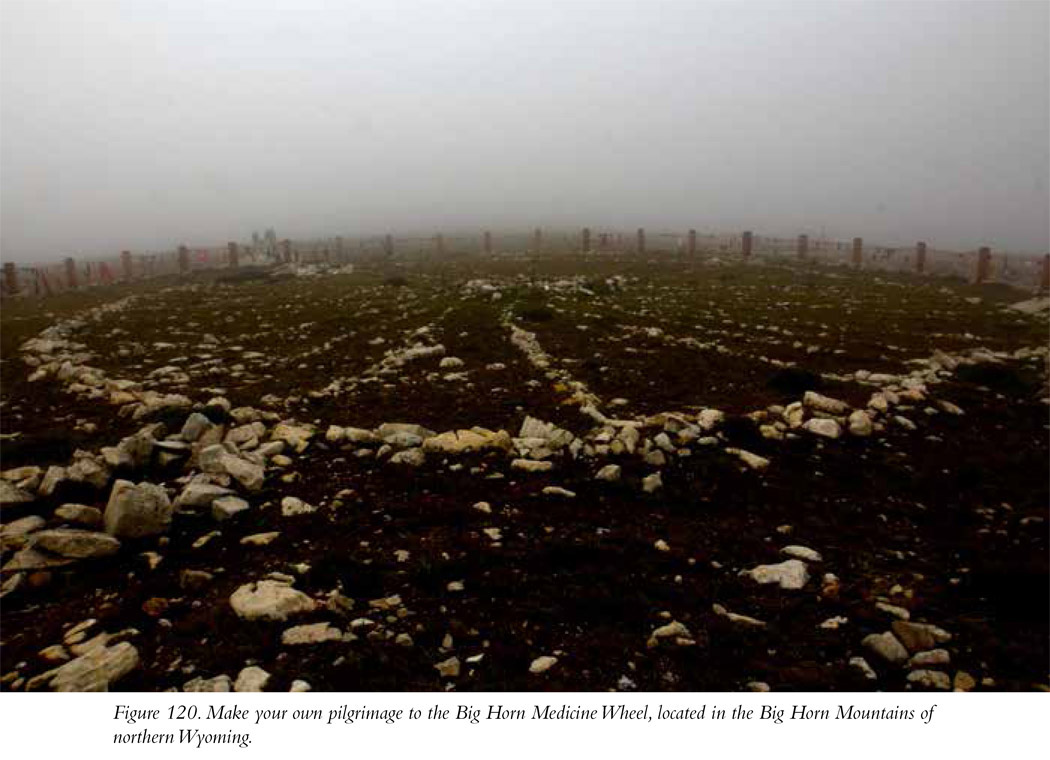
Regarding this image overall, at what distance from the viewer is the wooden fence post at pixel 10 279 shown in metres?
32.4

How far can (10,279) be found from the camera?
32812 millimetres

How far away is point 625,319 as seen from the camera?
17.4 metres

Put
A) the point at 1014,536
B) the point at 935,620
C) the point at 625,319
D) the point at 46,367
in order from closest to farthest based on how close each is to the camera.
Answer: the point at 935,620 < the point at 1014,536 < the point at 46,367 < the point at 625,319

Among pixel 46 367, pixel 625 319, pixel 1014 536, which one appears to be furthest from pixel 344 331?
pixel 1014 536

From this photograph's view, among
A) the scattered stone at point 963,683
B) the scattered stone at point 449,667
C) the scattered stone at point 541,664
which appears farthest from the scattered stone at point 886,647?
the scattered stone at point 449,667

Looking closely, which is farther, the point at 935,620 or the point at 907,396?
the point at 907,396

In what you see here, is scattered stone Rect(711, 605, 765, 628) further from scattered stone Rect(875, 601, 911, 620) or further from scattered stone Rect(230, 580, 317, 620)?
scattered stone Rect(230, 580, 317, 620)

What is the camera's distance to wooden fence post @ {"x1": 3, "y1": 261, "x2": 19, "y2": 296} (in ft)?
106

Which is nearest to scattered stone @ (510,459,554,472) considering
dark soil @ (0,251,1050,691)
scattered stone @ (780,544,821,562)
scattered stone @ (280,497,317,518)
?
dark soil @ (0,251,1050,691)

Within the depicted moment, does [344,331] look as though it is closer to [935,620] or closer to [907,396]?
[907,396]

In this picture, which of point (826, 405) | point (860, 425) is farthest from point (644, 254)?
point (860, 425)

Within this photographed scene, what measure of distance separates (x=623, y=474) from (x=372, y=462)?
2.88m

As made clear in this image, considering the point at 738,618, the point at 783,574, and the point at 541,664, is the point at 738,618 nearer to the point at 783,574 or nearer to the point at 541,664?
the point at 783,574

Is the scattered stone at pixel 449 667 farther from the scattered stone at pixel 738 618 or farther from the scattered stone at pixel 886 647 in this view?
the scattered stone at pixel 886 647
